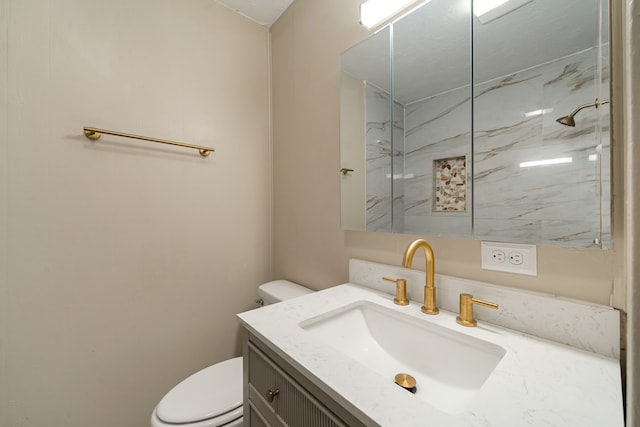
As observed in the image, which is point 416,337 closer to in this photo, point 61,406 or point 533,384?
point 533,384

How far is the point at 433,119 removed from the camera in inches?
33.8

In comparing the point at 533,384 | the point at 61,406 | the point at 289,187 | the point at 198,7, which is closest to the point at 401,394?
the point at 533,384

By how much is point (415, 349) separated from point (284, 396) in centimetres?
38

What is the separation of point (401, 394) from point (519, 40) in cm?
92

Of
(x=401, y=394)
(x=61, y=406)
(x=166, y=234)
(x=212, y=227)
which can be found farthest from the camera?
(x=212, y=227)

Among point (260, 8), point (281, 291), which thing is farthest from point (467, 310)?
point (260, 8)

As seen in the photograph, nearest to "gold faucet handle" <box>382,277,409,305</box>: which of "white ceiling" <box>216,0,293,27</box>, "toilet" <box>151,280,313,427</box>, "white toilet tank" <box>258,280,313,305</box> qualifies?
"white toilet tank" <box>258,280,313,305</box>

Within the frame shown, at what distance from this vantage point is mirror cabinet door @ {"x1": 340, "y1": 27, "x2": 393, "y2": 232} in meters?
1.00

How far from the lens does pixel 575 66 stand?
0.61 metres

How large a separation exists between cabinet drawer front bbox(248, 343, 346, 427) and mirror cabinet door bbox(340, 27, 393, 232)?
2.01ft

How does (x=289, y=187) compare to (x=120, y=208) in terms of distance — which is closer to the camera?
(x=120, y=208)

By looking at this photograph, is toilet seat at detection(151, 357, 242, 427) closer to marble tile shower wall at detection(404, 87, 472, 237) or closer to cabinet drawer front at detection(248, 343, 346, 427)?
cabinet drawer front at detection(248, 343, 346, 427)

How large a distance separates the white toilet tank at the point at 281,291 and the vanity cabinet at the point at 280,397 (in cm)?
50

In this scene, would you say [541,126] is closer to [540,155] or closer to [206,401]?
[540,155]
